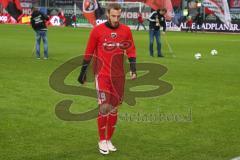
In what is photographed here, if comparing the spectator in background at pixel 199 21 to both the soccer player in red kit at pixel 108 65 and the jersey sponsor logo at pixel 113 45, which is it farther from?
the jersey sponsor logo at pixel 113 45

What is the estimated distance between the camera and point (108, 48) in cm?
759

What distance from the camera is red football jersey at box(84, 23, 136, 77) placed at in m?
7.52

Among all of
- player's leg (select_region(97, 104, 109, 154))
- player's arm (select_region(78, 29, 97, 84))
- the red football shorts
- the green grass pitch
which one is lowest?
the green grass pitch

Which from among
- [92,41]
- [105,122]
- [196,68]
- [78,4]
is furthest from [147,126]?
[78,4]

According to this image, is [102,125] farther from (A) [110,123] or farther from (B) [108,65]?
(B) [108,65]

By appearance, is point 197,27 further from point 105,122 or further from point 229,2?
point 105,122

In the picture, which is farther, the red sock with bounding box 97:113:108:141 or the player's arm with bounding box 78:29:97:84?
the red sock with bounding box 97:113:108:141

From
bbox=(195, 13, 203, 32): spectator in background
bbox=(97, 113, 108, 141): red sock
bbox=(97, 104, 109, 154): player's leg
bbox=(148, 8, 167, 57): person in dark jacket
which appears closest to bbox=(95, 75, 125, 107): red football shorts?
bbox=(97, 104, 109, 154): player's leg

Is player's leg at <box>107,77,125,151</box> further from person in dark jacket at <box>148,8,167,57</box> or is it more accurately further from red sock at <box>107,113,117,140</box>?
person in dark jacket at <box>148,8,167,57</box>

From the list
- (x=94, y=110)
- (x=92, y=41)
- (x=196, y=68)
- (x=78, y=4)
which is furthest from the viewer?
(x=78, y=4)

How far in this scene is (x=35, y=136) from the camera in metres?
8.56

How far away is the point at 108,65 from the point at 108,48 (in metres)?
→ 0.24

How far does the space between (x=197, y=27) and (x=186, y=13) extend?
2452 millimetres

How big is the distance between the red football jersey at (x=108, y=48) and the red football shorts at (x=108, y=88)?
0.07 metres
